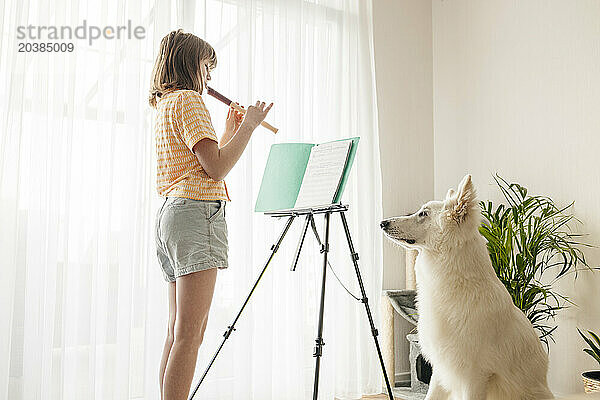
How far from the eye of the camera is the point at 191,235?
74.0 inches

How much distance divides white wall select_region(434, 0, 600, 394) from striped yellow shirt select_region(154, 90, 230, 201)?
6.62ft

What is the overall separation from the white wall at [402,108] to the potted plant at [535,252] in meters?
0.66

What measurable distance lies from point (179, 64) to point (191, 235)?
22.9 inches

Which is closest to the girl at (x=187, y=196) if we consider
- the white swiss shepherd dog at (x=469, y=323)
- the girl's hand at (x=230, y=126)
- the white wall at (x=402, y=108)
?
the girl's hand at (x=230, y=126)

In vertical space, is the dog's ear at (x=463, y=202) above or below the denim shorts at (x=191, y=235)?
Result: above

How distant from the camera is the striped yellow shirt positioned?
6.21 feet

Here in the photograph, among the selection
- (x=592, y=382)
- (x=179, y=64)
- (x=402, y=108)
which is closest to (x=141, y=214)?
(x=179, y=64)

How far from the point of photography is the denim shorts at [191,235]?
187 cm

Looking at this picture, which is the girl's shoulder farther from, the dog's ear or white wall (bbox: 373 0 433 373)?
white wall (bbox: 373 0 433 373)

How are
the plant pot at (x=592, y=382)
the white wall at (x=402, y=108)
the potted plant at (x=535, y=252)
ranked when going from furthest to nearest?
the white wall at (x=402, y=108) → the potted plant at (x=535, y=252) → the plant pot at (x=592, y=382)

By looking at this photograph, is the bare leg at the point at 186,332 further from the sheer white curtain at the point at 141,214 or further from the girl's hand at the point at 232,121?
the sheer white curtain at the point at 141,214

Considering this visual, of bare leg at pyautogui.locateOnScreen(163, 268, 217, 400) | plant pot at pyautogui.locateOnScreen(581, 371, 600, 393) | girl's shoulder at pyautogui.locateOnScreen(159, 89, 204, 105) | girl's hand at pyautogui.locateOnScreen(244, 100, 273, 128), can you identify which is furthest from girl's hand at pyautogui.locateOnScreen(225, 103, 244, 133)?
plant pot at pyautogui.locateOnScreen(581, 371, 600, 393)

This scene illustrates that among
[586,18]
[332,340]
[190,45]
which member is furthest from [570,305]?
[190,45]

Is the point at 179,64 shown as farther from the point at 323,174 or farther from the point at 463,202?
the point at 463,202
